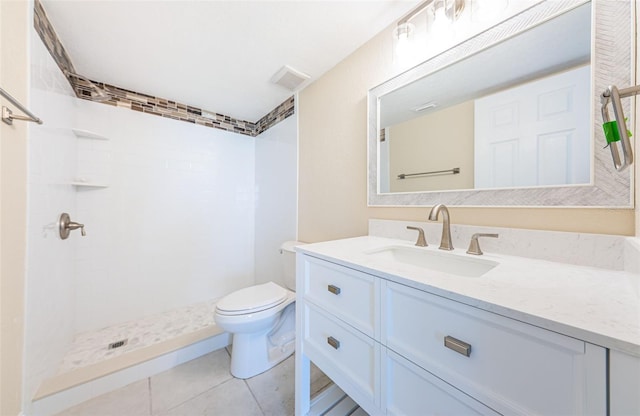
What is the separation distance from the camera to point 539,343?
41cm

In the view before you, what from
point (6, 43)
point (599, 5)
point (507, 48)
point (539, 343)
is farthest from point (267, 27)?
point (539, 343)

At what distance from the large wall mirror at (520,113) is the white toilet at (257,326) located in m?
1.02

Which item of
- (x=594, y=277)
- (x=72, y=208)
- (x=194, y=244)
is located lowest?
(x=194, y=244)

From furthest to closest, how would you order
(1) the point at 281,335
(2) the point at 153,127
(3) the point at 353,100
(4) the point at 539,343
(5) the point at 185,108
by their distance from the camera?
(5) the point at 185,108
(2) the point at 153,127
(1) the point at 281,335
(3) the point at 353,100
(4) the point at 539,343

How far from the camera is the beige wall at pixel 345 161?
0.96m

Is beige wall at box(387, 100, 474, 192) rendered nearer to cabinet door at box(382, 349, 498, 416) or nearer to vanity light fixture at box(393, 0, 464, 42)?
vanity light fixture at box(393, 0, 464, 42)

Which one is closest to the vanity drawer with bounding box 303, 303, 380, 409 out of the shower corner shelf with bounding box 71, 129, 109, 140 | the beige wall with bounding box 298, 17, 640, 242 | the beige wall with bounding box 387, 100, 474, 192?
the beige wall with bounding box 298, 17, 640, 242

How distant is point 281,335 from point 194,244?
4.34ft

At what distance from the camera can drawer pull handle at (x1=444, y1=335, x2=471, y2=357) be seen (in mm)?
498

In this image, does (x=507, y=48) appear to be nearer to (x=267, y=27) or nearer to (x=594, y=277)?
(x=594, y=277)

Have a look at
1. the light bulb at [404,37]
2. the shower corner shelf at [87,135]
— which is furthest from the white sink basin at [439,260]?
the shower corner shelf at [87,135]

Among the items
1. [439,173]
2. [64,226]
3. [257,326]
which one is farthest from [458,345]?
[64,226]

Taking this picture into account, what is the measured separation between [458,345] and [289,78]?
1.86 meters

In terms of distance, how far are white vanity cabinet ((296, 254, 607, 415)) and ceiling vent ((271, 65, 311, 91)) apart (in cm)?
140
